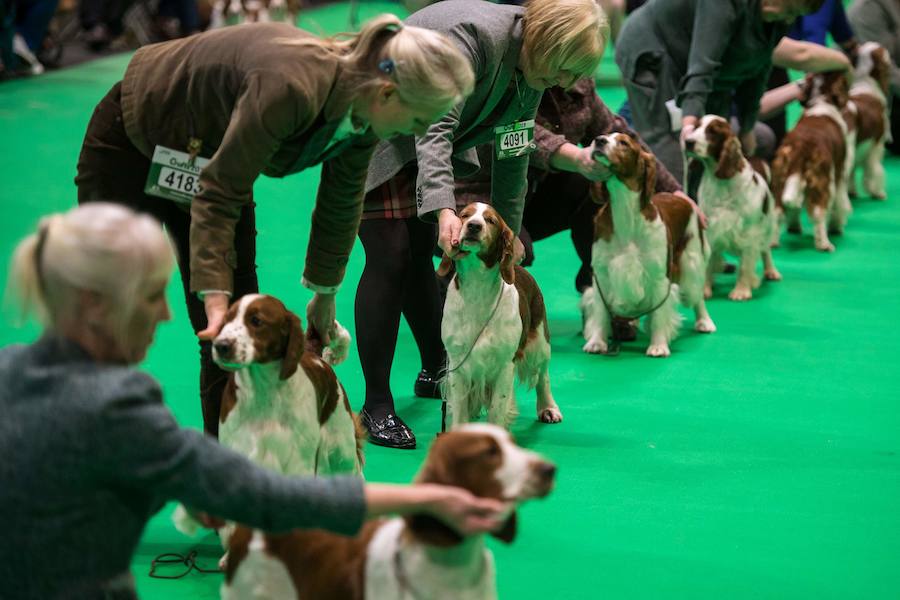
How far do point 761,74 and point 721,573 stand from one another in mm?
4034

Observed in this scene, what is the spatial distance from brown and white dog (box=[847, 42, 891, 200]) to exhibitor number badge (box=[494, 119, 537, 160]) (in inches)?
195

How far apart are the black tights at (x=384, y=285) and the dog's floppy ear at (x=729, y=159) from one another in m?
2.28

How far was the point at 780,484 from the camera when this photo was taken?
3930mm

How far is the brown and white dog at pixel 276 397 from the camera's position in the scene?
296 centimetres

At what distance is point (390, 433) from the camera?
4.26 m

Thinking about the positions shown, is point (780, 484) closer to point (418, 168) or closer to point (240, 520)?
point (418, 168)

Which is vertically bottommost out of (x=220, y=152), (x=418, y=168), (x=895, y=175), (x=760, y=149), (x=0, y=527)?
(x=895, y=175)

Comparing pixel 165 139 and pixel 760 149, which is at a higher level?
pixel 165 139

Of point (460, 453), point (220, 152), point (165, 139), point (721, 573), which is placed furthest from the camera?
point (721, 573)

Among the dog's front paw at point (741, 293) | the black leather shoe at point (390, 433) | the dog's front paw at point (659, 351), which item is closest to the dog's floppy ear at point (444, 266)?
the black leather shoe at point (390, 433)

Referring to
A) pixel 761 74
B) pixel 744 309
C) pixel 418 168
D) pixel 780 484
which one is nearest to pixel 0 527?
pixel 418 168

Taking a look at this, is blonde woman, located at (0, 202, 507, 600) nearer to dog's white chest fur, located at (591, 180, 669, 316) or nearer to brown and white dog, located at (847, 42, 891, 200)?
dog's white chest fur, located at (591, 180, 669, 316)

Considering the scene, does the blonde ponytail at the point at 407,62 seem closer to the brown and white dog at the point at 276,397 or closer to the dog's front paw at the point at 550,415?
the brown and white dog at the point at 276,397

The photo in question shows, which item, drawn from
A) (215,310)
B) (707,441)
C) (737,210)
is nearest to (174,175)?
(215,310)
